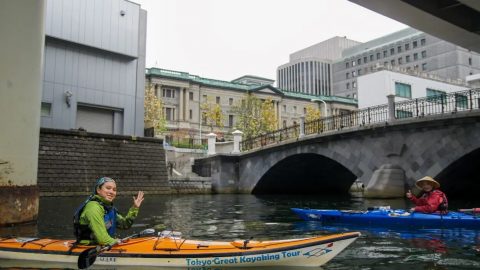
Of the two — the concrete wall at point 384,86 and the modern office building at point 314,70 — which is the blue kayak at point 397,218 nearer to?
the concrete wall at point 384,86

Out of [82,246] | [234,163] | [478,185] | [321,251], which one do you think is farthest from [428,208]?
[234,163]

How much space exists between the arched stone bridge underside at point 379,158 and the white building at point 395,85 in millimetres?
13202

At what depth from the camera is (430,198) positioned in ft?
40.2

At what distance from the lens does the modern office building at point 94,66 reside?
31.3 m

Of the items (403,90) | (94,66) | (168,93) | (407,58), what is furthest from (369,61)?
(94,66)

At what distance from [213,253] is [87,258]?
1872 mm

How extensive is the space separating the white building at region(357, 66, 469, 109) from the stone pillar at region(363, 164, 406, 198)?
2117 cm

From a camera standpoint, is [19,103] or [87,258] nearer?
[87,258]

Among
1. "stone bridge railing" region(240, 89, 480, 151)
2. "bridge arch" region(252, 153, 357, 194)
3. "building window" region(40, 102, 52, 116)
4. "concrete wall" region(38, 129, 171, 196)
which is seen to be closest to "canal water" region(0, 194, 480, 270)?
"stone bridge railing" region(240, 89, 480, 151)

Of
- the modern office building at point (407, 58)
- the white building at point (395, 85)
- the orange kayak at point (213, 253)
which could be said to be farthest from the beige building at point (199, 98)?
the orange kayak at point (213, 253)

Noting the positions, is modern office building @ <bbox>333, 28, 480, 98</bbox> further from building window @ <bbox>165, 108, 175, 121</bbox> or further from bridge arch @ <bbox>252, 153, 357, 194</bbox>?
bridge arch @ <bbox>252, 153, 357, 194</bbox>

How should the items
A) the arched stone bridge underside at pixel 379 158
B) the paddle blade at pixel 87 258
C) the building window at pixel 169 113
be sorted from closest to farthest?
the paddle blade at pixel 87 258, the arched stone bridge underside at pixel 379 158, the building window at pixel 169 113

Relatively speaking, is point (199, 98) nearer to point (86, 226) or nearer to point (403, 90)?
point (403, 90)

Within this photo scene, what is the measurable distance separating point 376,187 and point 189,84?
5732cm
